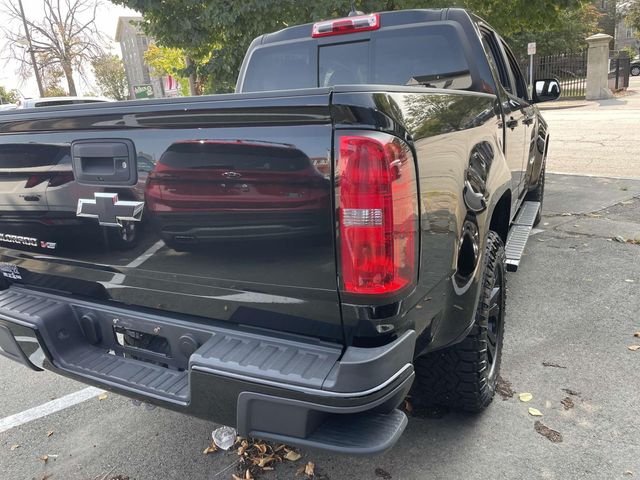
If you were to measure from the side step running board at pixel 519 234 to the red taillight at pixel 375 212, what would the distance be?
1.91 m

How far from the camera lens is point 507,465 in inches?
95.1

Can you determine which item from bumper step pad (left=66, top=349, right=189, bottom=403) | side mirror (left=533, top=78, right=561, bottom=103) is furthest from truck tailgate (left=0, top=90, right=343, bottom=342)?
side mirror (left=533, top=78, right=561, bottom=103)

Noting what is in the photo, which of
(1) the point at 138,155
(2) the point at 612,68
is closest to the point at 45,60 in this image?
(2) the point at 612,68

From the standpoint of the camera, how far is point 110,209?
2.03 m

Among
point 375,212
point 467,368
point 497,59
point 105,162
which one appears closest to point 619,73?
point 497,59

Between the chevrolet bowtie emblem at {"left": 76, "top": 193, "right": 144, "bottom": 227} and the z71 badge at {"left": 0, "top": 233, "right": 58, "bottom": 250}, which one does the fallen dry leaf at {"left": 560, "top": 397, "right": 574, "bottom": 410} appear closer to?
the chevrolet bowtie emblem at {"left": 76, "top": 193, "right": 144, "bottom": 227}

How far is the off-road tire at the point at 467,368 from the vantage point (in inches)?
95.5

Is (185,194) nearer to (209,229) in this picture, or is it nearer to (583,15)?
(209,229)

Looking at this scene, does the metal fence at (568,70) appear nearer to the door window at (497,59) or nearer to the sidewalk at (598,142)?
the sidewalk at (598,142)

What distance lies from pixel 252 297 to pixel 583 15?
3895 cm

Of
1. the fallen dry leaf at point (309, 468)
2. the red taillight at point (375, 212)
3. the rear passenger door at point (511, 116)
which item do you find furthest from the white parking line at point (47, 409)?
the rear passenger door at point (511, 116)

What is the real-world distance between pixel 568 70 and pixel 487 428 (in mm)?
30968

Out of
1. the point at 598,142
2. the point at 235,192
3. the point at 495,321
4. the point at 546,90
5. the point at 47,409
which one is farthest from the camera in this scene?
the point at 598,142

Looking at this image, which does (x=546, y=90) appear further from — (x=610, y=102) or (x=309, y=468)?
(x=610, y=102)
